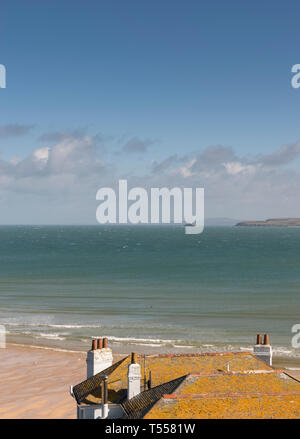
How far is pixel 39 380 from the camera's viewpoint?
42312 mm

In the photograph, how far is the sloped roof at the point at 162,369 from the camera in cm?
2164

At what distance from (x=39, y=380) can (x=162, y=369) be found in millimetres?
22290

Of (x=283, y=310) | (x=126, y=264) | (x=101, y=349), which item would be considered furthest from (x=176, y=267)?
(x=101, y=349)

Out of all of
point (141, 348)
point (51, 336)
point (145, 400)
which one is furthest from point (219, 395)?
point (51, 336)

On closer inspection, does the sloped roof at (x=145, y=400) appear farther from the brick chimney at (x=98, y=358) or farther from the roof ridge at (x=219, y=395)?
the brick chimney at (x=98, y=358)

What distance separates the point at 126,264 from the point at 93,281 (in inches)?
1667

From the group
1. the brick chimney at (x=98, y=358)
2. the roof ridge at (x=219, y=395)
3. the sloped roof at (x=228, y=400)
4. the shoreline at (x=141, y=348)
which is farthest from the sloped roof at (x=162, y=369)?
the shoreline at (x=141, y=348)

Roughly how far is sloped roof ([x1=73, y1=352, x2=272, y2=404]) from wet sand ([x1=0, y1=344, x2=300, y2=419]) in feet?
39.8

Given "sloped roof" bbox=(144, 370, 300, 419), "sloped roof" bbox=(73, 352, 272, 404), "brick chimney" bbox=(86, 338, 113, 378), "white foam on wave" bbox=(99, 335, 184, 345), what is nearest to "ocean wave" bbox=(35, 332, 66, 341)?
"white foam on wave" bbox=(99, 335, 184, 345)

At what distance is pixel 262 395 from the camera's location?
18.7 m

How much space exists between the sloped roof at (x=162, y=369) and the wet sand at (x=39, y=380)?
12.1 meters

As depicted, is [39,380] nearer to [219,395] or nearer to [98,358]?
[98,358]
